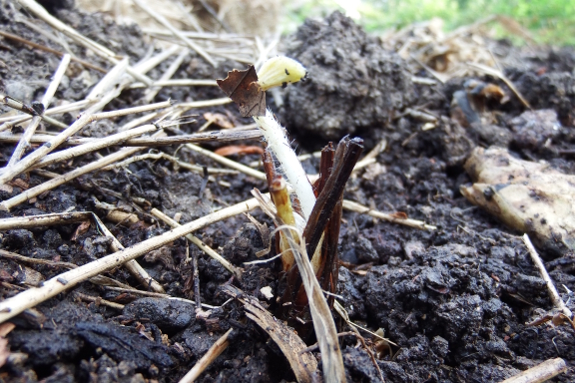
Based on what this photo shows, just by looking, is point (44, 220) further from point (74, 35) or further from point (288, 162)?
point (74, 35)

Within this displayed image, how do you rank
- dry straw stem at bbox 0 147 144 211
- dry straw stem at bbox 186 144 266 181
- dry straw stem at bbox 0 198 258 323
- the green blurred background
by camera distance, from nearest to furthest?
dry straw stem at bbox 0 198 258 323, dry straw stem at bbox 0 147 144 211, dry straw stem at bbox 186 144 266 181, the green blurred background

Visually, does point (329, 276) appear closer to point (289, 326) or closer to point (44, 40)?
point (289, 326)

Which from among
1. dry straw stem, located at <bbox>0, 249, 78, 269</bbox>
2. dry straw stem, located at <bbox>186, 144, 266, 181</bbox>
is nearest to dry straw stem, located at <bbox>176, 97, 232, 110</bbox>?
dry straw stem, located at <bbox>186, 144, 266, 181</bbox>

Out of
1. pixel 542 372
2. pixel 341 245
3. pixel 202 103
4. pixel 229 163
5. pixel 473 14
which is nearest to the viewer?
pixel 542 372

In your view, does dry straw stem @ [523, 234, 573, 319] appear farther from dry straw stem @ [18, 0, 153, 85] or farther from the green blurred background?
the green blurred background

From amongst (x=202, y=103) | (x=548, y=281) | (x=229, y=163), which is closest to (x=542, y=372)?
(x=548, y=281)

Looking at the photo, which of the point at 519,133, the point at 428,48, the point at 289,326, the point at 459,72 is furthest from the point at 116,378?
the point at 428,48

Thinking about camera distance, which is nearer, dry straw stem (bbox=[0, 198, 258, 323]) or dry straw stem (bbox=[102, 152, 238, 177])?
dry straw stem (bbox=[0, 198, 258, 323])
